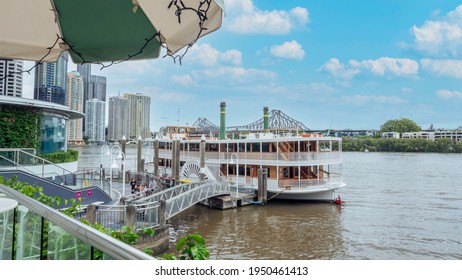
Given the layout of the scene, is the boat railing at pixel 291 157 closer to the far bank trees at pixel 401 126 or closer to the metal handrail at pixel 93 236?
the metal handrail at pixel 93 236

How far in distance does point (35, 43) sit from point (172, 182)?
58.7 feet

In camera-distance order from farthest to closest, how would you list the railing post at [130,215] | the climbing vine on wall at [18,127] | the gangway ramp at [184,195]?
1. the gangway ramp at [184,195]
2. the climbing vine on wall at [18,127]
3. the railing post at [130,215]

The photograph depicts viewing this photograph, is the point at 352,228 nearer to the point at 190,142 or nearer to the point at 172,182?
the point at 172,182

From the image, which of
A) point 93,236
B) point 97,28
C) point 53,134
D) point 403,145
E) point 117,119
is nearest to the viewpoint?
point 93,236

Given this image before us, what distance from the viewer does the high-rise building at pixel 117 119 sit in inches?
1857

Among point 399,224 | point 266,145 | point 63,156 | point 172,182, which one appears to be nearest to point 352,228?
point 399,224

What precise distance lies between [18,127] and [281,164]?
13.8 meters

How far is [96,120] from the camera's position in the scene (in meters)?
45.5

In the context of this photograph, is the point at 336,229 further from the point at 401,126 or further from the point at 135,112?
the point at 401,126

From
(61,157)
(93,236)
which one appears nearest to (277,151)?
(61,157)

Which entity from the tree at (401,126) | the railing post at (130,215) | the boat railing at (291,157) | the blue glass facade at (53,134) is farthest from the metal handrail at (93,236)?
the tree at (401,126)

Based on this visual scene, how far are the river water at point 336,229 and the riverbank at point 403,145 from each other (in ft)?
234

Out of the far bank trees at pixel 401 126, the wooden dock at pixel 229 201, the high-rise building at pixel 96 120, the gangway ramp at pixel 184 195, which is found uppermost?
the far bank trees at pixel 401 126
